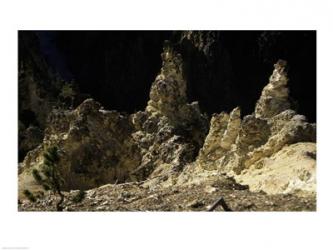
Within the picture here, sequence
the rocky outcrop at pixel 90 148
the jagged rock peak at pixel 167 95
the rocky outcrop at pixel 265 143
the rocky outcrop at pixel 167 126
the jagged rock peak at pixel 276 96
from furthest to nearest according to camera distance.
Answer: the jagged rock peak at pixel 167 95
the rocky outcrop at pixel 90 148
the rocky outcrop at pixel 167 126
the jagged rock peak at pixel 276 96
the rocky outcrop at pixel 265 143

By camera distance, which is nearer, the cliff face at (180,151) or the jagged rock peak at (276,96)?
the cliff face at (180,151)

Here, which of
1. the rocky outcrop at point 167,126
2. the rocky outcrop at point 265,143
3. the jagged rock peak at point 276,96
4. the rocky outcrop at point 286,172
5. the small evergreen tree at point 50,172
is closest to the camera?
the rocky outcrop at point 286,172

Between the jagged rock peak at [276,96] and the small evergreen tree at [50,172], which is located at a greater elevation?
the jagged rock peak at [276,96]

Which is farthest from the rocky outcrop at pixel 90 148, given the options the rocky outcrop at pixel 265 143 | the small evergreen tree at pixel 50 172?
the small evergreen tree at pixel 50 172

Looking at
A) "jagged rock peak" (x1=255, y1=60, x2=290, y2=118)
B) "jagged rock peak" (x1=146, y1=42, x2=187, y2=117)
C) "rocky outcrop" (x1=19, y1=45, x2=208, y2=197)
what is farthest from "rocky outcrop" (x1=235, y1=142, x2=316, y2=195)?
"jagged rock peak" (x1=146, y1=42, x2=187, y2=117)

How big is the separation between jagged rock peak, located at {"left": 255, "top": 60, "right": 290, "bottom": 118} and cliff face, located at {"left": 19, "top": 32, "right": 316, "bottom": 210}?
2 centimetres

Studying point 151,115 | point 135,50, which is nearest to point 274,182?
point 151,115

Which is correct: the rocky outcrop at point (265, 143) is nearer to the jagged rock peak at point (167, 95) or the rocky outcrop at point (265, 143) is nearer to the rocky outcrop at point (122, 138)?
the rocky outcrop at point (122, 138)

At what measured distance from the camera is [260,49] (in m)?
22.3

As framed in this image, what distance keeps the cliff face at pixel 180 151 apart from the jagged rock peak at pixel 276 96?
0.07 feet

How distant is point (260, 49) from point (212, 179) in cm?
882

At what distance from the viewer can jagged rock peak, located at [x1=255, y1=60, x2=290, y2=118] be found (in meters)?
16.3

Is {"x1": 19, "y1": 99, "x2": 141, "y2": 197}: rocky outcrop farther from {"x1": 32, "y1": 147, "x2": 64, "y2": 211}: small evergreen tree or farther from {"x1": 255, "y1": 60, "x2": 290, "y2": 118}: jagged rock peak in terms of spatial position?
{"x1": 32, "y1": 147, "x2": 64, "y2": 211}: small evergreen tree

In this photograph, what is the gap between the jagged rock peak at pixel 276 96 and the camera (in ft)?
53.4
